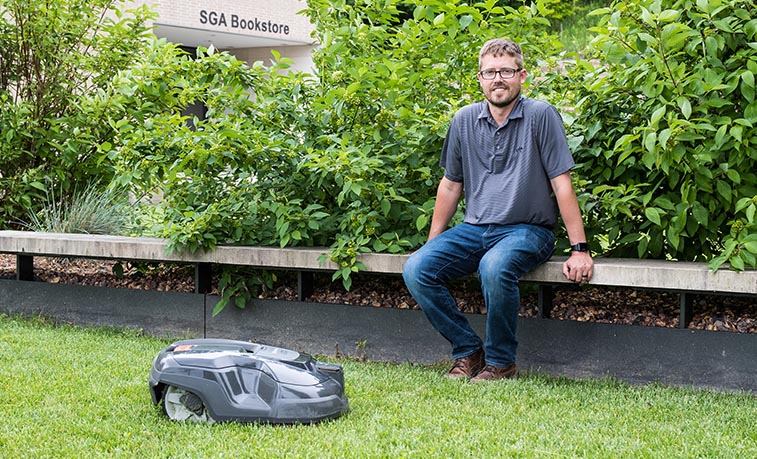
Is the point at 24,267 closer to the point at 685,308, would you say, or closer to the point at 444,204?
the point at 444,204

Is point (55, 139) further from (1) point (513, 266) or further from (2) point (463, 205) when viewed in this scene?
(1) point (513, 266)

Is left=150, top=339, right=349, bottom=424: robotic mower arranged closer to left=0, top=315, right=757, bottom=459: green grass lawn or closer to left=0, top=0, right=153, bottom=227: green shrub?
left=0, top=315, right=757, bottom=459: green grass lawn

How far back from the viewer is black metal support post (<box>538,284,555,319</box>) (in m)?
4.36

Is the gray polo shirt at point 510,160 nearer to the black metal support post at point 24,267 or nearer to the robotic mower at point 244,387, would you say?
the robotic mower at point 244,387

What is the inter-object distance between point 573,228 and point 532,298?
0.65 metres

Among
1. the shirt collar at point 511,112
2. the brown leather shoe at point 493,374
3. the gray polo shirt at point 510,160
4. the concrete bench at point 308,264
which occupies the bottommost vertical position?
the brown leather shoe at point 493,374

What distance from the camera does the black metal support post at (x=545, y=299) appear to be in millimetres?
4359

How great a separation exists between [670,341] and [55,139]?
175 inches

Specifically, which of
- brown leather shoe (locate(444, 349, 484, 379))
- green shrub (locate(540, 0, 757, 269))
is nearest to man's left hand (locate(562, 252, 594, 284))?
green shrub (locate(540, 0, 757, 269))

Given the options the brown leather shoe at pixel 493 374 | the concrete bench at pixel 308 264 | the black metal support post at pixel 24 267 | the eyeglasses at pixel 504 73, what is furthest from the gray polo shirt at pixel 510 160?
the black metal support post at pixel 24 267

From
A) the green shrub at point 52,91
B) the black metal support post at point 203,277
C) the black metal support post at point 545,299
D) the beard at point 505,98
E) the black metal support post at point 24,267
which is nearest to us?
the beard at point 505,98

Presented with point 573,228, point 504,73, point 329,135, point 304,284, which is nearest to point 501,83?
point 504,73

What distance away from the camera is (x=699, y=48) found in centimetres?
393

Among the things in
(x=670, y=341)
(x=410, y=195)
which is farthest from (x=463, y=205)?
(x=670, y=341)
